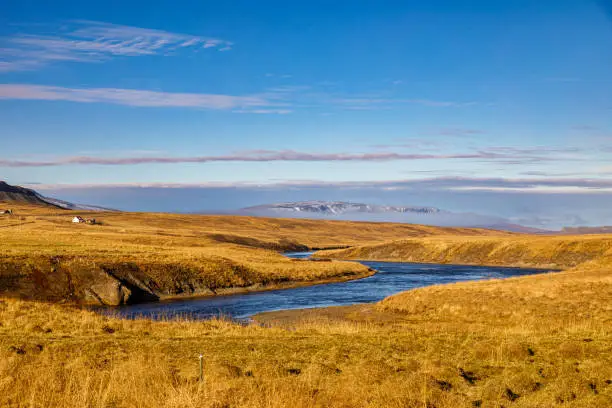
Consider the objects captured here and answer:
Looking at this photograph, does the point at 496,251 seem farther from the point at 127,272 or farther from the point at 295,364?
the point at 295,364

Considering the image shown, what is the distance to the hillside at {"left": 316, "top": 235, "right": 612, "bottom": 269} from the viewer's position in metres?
96.4

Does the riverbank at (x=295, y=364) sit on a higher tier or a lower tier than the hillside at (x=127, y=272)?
higher

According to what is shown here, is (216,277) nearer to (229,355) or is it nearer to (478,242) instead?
(229,355)

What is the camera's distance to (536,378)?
14.9m

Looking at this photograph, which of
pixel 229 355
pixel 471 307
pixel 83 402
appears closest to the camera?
pixel 83 402

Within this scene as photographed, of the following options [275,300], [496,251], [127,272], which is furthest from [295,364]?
[496,251]

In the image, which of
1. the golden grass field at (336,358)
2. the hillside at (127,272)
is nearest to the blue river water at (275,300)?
the hillside at (127,272)

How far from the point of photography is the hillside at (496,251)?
96438mm

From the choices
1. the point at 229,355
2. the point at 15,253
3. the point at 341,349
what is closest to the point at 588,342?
the point at 341,349

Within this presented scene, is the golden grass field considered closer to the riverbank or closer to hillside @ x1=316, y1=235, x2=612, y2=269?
the riverbank

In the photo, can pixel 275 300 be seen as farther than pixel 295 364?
Yes

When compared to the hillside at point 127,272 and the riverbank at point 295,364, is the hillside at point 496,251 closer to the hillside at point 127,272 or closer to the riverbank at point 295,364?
the hillside at point 127,272

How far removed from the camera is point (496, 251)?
111688 mm

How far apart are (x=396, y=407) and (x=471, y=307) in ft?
88.4
